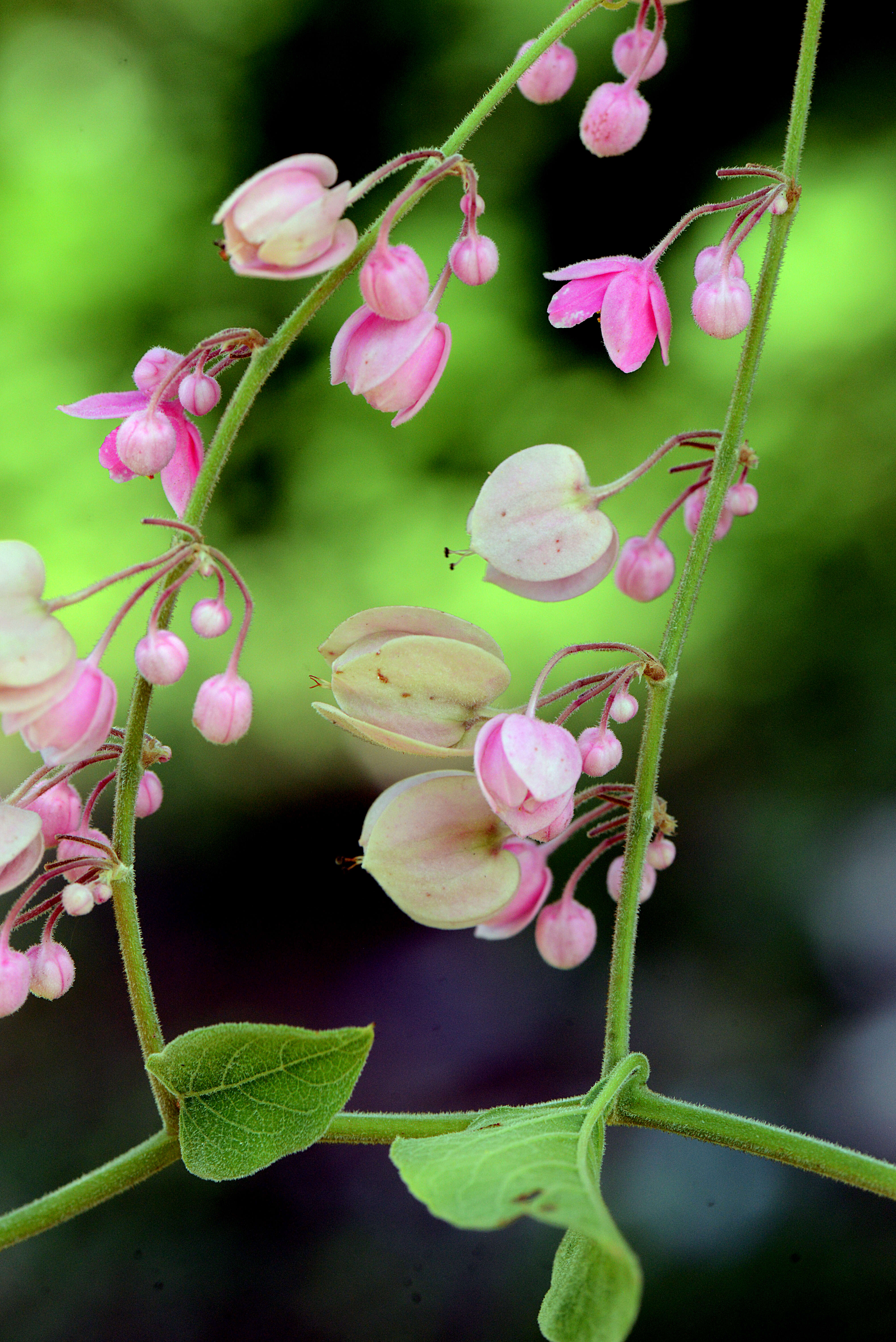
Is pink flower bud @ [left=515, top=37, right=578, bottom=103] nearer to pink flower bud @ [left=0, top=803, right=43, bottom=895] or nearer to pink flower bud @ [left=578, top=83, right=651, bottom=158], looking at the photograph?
pink flower bud @ [left=578, top=83, right=651, bottom=158]

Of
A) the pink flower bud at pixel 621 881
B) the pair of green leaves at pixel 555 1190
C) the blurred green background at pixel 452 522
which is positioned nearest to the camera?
the pair of green leaves at pixel 555 1190

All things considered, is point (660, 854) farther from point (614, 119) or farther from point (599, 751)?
point (614, 119)

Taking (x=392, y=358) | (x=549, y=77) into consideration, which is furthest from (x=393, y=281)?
(x=549, y=77)

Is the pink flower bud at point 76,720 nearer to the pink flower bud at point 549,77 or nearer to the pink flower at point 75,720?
the pink flower at point 75,720

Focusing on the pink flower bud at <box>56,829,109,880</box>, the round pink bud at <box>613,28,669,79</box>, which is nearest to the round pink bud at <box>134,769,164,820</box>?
the pink flower bud at <box>56,829,109,880</box>

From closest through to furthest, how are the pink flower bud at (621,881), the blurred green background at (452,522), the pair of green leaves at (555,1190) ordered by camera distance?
the pair of green leaves at (555,1190) < the pink flower bud at (621,881) < the blurred green background at (452,522)

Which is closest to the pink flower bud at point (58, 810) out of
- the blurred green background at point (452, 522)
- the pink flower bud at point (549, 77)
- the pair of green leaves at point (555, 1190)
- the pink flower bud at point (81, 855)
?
the pink flower bud at point (81, 855)

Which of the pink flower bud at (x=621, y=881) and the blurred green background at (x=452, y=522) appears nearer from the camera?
the pink flower bud at (x=621, y=881)
